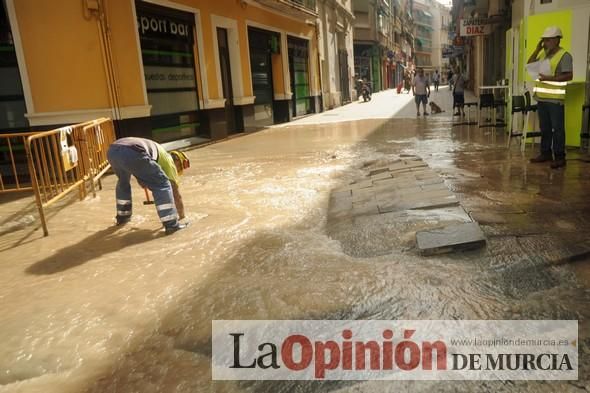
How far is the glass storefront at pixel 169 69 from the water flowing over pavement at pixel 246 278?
5.41 meters

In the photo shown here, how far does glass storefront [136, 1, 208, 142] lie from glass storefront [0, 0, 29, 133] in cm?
281

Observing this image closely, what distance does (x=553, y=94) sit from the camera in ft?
22.9

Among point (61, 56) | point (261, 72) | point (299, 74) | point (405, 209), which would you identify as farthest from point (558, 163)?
point (299, 74)

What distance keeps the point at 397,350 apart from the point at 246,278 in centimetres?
146

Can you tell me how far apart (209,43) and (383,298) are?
11.7 metres

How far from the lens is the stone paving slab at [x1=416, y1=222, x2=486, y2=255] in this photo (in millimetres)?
3895

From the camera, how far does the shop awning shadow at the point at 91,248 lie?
437cm

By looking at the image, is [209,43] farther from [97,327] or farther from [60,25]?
[97,327]

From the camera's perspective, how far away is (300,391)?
2377 mm

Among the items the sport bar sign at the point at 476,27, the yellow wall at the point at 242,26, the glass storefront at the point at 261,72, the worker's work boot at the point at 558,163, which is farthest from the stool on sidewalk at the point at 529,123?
the glass storefront at the point at 261,72

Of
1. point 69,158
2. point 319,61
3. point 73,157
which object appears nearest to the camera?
point 69,158

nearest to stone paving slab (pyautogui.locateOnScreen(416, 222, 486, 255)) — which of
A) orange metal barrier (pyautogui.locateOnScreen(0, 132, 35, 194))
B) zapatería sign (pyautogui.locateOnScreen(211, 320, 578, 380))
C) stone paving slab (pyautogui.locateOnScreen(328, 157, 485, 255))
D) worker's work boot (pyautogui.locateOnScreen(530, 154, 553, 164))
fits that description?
stone paving slab (pyautogui.locateOnScreen(328, 157, 485, 255))

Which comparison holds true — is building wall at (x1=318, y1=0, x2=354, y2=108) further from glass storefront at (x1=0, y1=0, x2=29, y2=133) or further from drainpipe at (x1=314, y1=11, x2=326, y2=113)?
glass storefront at (x1=0, y1=0, x2=29, y2=133)

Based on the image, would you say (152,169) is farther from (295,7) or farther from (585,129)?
(295,7)
